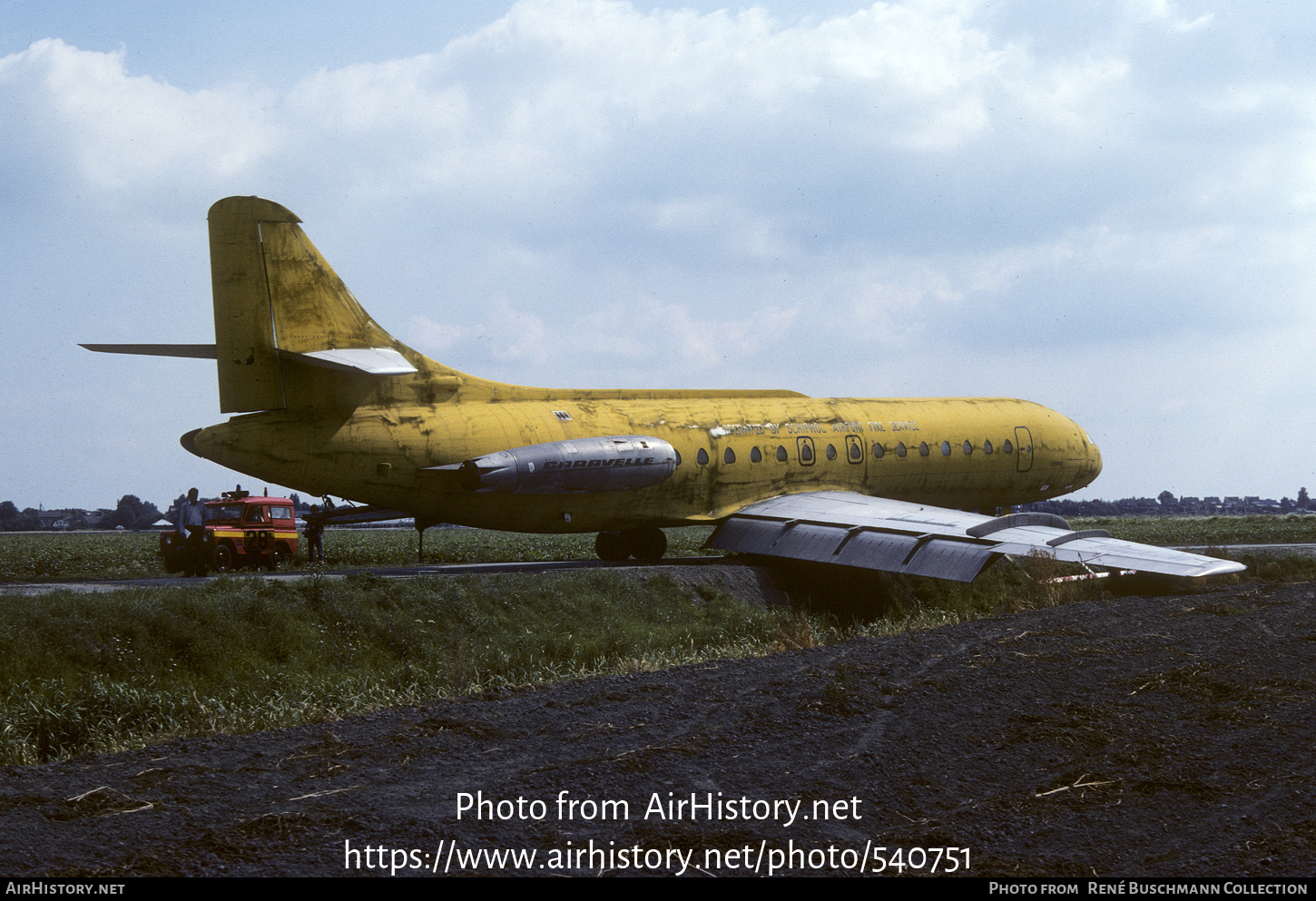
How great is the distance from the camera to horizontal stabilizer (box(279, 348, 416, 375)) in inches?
787

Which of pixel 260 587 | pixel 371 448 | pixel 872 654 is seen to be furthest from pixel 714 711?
pixel 371 448

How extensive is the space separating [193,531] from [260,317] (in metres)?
8.75

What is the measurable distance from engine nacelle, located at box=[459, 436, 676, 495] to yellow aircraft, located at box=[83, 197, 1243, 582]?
0.10 ft

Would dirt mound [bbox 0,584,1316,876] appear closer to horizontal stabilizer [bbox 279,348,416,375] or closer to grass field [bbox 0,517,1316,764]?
grass field [bbox 0,517,1316,764]

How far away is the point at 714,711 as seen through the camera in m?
9.57

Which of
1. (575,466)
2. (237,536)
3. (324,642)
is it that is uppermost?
(575,466)

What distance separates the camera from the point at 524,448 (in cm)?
2197

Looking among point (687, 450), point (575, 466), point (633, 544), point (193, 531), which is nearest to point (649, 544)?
point (633, 544)

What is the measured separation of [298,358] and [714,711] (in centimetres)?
1344

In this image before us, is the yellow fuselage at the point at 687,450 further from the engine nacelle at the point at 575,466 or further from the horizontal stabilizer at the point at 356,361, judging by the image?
the horizontal stabilizer at the point at 356,361

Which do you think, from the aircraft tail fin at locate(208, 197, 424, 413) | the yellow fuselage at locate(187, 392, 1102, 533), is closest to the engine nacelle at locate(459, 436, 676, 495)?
the yellow fuselage at locate(187, 392, 1102, 533)

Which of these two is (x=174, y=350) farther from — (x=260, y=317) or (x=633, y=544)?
(x=633, y=544)

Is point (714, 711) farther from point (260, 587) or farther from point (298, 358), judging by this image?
point (298, 358)
